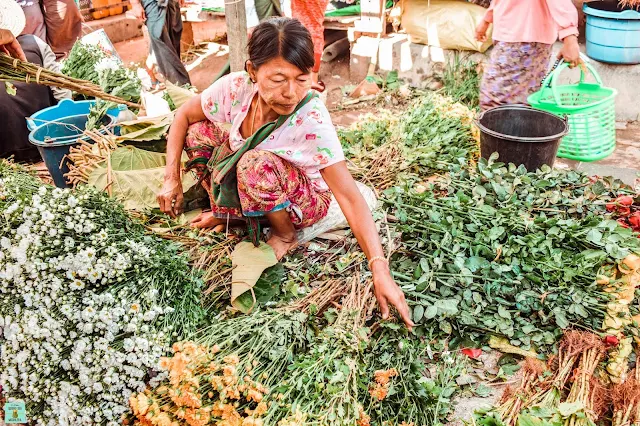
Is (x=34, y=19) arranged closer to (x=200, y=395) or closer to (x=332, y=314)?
(x=332, y=314)

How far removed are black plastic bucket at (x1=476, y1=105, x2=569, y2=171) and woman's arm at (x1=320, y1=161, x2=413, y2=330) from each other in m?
1.12

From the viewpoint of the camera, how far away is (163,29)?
4969mm

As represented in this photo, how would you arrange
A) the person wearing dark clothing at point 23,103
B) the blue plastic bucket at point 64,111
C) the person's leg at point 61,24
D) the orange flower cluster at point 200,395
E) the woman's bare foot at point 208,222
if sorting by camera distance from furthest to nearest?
the person's leg at point 61,24 < the person wearing dark clothing at point 23,103 < the blue plastic bucket at point 64,111 < the woman's bare foot at point 208,222 < the orange flower cluster at point 200,395

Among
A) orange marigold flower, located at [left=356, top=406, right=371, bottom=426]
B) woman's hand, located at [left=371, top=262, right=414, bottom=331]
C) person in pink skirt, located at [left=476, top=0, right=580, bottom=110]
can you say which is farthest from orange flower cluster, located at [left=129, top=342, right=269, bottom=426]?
person in pink skirt, located at [left=476, top=0, right=580, bottom=110]

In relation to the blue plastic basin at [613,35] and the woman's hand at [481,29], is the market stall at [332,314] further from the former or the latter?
the blue plastic basin at [613,35]

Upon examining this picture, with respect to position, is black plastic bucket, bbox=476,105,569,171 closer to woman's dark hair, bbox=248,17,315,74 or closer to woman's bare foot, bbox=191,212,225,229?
woman's dark hair, bbox=248,17,315,74

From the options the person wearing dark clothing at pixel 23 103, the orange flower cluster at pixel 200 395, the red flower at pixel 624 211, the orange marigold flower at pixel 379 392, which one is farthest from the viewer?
the person wearing dark clothing at pixel 23 103

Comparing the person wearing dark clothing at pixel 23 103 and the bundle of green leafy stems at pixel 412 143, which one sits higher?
the person wearing dark clothing at pixel 23 103

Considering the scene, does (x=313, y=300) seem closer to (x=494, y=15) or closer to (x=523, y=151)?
(x=523, y=151)

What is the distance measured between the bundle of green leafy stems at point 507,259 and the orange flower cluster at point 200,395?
668mm

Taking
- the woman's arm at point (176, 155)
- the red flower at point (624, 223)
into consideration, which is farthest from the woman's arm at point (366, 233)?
the red flower at point (624, 223)

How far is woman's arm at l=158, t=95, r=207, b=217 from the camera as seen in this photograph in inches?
89.9

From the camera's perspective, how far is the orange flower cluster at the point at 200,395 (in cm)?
143

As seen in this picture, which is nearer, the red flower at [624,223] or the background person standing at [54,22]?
the red flower at [624,223]
